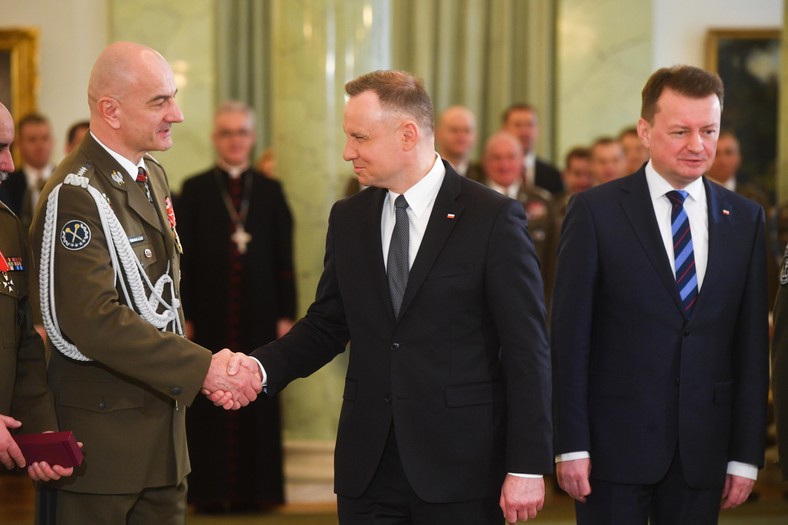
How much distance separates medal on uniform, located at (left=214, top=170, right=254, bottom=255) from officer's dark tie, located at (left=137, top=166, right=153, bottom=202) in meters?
2.58

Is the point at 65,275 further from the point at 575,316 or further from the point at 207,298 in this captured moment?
the point at 207,298

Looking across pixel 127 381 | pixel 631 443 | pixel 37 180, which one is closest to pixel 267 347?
pixel 127 381

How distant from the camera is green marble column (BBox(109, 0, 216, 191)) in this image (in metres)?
8.06

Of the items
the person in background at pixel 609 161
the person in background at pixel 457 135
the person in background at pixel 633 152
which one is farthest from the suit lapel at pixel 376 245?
the person in background at pixel 633 152

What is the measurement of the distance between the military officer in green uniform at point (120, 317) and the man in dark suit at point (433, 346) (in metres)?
0.46

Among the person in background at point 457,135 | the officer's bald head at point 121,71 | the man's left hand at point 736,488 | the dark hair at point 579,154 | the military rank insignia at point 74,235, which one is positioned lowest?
the man's left hand at point 736,488

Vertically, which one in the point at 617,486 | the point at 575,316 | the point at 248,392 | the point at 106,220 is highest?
the point at 106,220

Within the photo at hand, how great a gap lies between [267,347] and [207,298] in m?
2.63

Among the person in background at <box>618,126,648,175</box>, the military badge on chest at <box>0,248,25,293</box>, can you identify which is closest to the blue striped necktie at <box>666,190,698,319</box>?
the military badge on chest at <box>0,248,25,293</box>

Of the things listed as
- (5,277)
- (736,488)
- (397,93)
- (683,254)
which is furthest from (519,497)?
(5,277)

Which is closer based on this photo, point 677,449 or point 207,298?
point 677,449

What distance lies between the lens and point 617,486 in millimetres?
3230

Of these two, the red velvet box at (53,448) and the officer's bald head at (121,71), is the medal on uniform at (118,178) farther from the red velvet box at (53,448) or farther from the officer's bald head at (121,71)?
the red velvet box at (53,448)

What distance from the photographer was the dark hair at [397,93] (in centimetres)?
307
